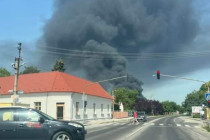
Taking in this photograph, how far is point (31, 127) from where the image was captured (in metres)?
11.3

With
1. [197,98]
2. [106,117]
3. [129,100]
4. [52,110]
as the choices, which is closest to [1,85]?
[52,110]

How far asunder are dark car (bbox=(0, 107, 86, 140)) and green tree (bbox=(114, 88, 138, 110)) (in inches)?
3587

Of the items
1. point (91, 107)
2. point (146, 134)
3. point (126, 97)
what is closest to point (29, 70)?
point (126, 97)

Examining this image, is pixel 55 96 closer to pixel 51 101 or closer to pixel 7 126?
pixel 51 101

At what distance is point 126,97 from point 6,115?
95.6m

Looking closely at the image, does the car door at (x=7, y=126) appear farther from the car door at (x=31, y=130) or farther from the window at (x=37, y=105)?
the window at (x=37, y=105)

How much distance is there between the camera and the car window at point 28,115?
11.5 metres

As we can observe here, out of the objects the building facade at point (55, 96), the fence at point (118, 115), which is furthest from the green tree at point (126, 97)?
the building facade at point (55, 96)

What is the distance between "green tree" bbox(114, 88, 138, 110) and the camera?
103m

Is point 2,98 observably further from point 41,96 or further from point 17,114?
point 17,114

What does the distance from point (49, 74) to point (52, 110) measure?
8.16 metres

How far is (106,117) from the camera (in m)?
62.4

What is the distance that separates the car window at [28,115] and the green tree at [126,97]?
91231 millimetres

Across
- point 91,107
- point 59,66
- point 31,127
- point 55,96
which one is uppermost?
point 59,66
